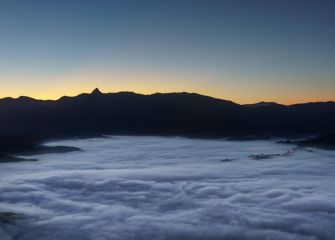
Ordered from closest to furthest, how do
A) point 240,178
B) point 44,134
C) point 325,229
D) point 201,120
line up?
point 325,229 < point 240,178 < point 44,134 < point 201,120

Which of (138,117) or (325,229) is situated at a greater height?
(138,117)

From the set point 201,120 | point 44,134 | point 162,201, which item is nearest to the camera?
point 162,201

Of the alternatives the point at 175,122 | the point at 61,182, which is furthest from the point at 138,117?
the point at 61,182

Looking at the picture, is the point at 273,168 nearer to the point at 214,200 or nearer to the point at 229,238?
the point at 214,200

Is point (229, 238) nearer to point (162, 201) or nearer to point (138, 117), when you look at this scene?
point (162, 201)

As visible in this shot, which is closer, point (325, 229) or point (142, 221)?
point (325, 229)

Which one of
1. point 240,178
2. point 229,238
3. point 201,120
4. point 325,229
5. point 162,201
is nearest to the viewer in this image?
point 229,238

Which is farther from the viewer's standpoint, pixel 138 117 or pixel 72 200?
pixel 138 117

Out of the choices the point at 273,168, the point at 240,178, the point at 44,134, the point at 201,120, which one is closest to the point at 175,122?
the point at 201,120

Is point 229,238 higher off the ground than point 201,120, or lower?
lower
